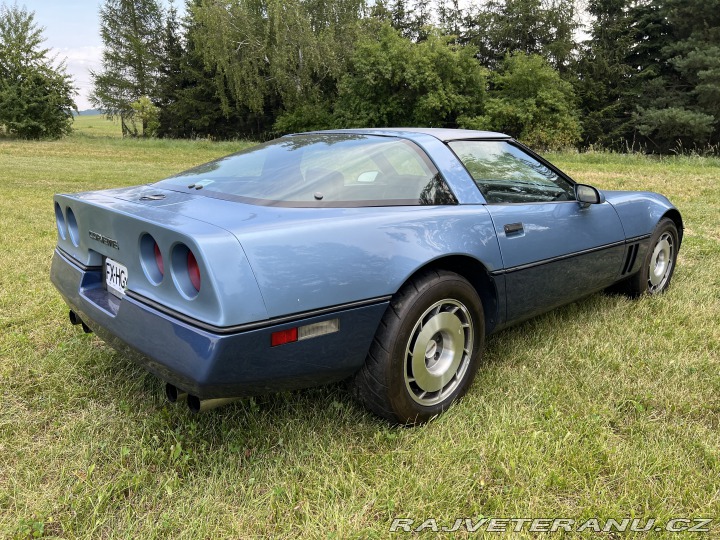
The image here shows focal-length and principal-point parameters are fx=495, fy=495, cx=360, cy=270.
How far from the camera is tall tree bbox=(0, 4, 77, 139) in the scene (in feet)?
90.6

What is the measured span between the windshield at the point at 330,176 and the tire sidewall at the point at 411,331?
0.41 metres

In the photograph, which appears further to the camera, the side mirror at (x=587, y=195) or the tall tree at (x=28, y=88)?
the tall tree at (x=28, y=88)

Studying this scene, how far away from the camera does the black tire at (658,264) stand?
3.61 metres

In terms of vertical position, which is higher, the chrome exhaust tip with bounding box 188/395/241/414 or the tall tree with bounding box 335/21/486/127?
the tall tree with bounding box 335/21/486/127

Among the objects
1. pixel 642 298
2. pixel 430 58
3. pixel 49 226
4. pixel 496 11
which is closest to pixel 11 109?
pixel 430 58

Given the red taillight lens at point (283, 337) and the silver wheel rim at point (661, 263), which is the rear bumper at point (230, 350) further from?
the silver wheel rim at point (661, 263)

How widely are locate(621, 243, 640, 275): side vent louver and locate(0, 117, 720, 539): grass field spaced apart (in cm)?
47

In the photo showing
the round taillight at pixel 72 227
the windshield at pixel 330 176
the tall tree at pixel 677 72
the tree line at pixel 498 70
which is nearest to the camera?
the windshield at pixel 330 176

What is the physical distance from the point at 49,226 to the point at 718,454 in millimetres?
6585

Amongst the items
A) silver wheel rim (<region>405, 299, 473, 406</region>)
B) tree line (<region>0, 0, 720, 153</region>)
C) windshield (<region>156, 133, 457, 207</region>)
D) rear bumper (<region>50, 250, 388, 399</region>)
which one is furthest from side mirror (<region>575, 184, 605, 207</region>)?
tree line (<region>0, 0, 720, 153</region>)

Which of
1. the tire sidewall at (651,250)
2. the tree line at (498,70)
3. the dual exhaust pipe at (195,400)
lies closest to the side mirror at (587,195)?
the tire sidewall at (651,250)

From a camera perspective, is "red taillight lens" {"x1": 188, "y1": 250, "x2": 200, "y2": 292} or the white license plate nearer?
"red taillight lens" {"x1": 188, "y1": 250, "x2": 200, "y2": 292}

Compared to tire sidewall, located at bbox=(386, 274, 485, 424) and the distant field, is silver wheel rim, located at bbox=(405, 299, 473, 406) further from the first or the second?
the distant field

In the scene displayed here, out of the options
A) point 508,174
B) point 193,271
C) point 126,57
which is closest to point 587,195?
point 508,174
